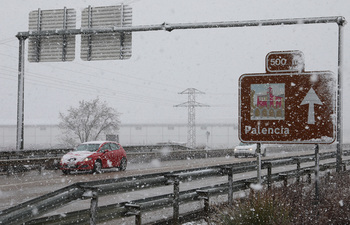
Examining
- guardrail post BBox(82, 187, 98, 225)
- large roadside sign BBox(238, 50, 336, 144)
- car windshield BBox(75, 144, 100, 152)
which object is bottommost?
car windshield BBox(75, 144, 100, 152)

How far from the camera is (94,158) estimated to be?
1988 cm

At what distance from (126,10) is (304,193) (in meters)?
9.18

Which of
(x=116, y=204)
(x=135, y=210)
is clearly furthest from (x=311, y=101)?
(x=116, y=204)

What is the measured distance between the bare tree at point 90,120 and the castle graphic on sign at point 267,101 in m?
56.0

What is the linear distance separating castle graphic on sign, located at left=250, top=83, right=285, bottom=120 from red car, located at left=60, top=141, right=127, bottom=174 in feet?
45.6

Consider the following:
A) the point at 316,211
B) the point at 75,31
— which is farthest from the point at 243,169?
the point at 75,31

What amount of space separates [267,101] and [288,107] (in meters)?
0.32

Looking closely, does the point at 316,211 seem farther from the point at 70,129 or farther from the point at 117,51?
the point at 70,129

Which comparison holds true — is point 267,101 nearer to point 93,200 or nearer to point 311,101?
point 311,101

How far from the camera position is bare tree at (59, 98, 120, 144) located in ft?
204

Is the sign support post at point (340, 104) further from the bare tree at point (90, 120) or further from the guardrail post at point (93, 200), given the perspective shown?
the bare tree at point (90, 120)

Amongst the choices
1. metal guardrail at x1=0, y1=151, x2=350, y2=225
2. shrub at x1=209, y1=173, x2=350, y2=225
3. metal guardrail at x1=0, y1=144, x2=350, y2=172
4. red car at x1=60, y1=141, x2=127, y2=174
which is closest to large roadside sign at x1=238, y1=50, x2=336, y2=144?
shrub at x1=209, y1=173, x2=350, y2=225

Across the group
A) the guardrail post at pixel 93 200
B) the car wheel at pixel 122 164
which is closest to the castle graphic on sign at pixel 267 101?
the guardrail post at pixel 93 200

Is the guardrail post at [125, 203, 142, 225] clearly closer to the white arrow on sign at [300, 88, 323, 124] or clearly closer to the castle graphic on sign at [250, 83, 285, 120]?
the castle graphic on sign at [250, 83, 285, 120]
